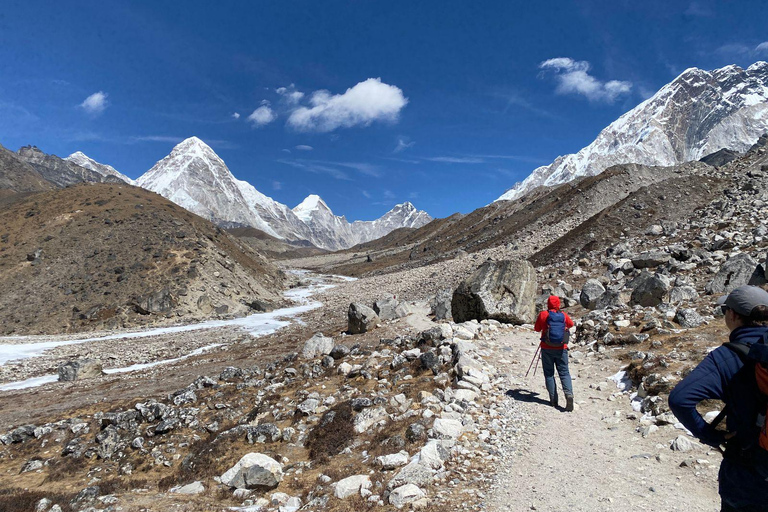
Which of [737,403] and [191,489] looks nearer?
[737,403]

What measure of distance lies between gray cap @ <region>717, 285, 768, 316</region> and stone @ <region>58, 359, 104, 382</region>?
2976 cm

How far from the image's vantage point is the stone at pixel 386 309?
26062 millimetres

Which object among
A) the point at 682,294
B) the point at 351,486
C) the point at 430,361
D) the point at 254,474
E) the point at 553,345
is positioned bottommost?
the point at 254,474

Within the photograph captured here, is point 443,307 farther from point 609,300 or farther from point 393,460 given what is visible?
point 393,460

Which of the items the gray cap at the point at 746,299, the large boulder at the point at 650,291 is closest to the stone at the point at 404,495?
the gray cap at the point at 746,299

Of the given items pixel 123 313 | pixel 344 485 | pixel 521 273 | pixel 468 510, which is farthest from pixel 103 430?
pixel 123 313

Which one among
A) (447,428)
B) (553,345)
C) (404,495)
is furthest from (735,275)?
(404,495)

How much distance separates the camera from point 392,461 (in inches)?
310

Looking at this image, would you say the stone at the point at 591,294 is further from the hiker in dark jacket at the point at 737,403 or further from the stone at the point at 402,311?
the hiker in dark jacket at the point at 737,403

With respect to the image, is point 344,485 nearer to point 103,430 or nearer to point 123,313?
point 103,430

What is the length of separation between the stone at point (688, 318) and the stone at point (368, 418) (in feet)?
35.8

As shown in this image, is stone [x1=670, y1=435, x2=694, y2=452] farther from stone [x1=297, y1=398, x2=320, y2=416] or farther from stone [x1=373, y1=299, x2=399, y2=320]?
stone [x1=373, y1=299, x2=399, y2=320]

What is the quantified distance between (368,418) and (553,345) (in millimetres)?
5310

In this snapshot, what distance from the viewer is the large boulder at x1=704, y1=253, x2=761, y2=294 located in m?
15.9
